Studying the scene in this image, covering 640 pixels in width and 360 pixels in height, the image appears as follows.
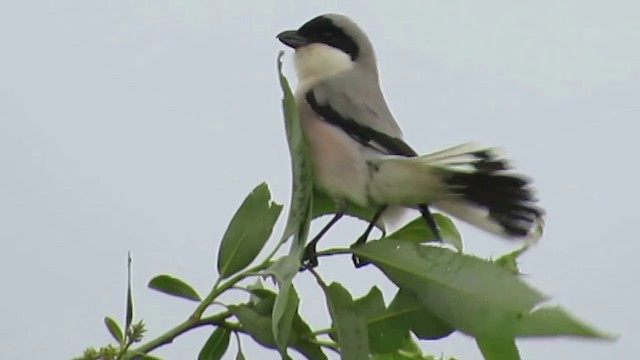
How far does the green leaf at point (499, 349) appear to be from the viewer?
56cm

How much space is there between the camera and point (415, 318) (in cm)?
61

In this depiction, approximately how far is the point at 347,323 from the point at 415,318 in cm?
5

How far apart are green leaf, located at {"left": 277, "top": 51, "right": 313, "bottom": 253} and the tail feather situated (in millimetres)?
122

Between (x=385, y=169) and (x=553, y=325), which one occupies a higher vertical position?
(x=385, y=169)

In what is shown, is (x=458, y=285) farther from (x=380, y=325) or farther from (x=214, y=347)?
(x=214, y=347)

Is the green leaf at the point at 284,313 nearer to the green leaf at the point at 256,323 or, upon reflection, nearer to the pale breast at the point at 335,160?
the green leaf at the point at 256,323

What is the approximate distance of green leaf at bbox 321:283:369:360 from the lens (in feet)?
1.89

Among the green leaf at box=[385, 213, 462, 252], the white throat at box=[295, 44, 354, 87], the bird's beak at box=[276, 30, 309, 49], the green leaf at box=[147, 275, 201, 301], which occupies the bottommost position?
the green leaf at box=[147, 275, 201, 301]

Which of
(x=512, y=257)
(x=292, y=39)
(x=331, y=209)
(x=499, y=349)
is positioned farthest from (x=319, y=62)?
(x=499, y=349)

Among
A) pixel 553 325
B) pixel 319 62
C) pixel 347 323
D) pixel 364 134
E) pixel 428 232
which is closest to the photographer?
pixel 553 325

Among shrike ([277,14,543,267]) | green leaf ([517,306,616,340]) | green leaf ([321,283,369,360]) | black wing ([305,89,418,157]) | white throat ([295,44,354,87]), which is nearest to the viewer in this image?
green leaf ([517,306,616,340])

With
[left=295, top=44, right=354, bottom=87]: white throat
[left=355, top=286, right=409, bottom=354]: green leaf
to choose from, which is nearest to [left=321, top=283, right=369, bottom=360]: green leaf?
[left=355, top=286, right=409, bottom=354]: green leaf

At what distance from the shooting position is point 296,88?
3.14 feet

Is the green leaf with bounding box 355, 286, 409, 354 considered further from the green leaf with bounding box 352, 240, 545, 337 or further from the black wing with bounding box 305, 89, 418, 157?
the black wing with bounding box 305, 89, 418, 157
